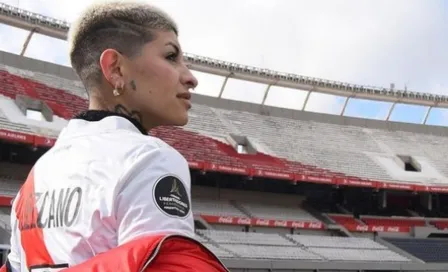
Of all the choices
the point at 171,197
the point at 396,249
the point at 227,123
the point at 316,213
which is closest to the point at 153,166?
the point at 171,197

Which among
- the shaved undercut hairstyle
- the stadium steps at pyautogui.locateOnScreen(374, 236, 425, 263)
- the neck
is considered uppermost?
the shaved undercut hairstyle

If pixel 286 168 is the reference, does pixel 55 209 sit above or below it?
above

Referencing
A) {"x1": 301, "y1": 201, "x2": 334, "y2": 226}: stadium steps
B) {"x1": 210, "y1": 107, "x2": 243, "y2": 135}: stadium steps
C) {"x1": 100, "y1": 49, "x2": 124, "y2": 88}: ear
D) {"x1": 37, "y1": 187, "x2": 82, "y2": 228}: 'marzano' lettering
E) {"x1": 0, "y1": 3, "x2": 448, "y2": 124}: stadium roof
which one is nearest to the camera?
{"x1": 37, "y1": 187, "x2": 82, "y2": 228}: 'marzano' lettering

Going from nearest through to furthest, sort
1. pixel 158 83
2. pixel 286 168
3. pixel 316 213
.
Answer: pixel 158 83 < pixel 286 168 < pixel 316 213

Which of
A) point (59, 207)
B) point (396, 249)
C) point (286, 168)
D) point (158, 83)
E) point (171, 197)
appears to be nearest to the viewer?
point (171, 197)

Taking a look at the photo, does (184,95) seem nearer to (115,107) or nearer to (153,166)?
(115,107)

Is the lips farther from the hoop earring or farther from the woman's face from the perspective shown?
the hoop earring

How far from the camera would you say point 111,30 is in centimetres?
122

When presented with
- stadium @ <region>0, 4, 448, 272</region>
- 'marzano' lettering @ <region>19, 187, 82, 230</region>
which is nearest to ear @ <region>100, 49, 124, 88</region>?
'marzano' lettering @ <region>19, 187, 82, 230</region>

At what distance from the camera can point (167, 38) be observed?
1.24 metres

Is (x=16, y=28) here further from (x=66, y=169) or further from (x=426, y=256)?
(x=66, y=169)

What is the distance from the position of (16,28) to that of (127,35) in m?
22.0

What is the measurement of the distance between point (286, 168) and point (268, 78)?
18.4ft

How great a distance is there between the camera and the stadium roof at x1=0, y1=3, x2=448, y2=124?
21.3 m
